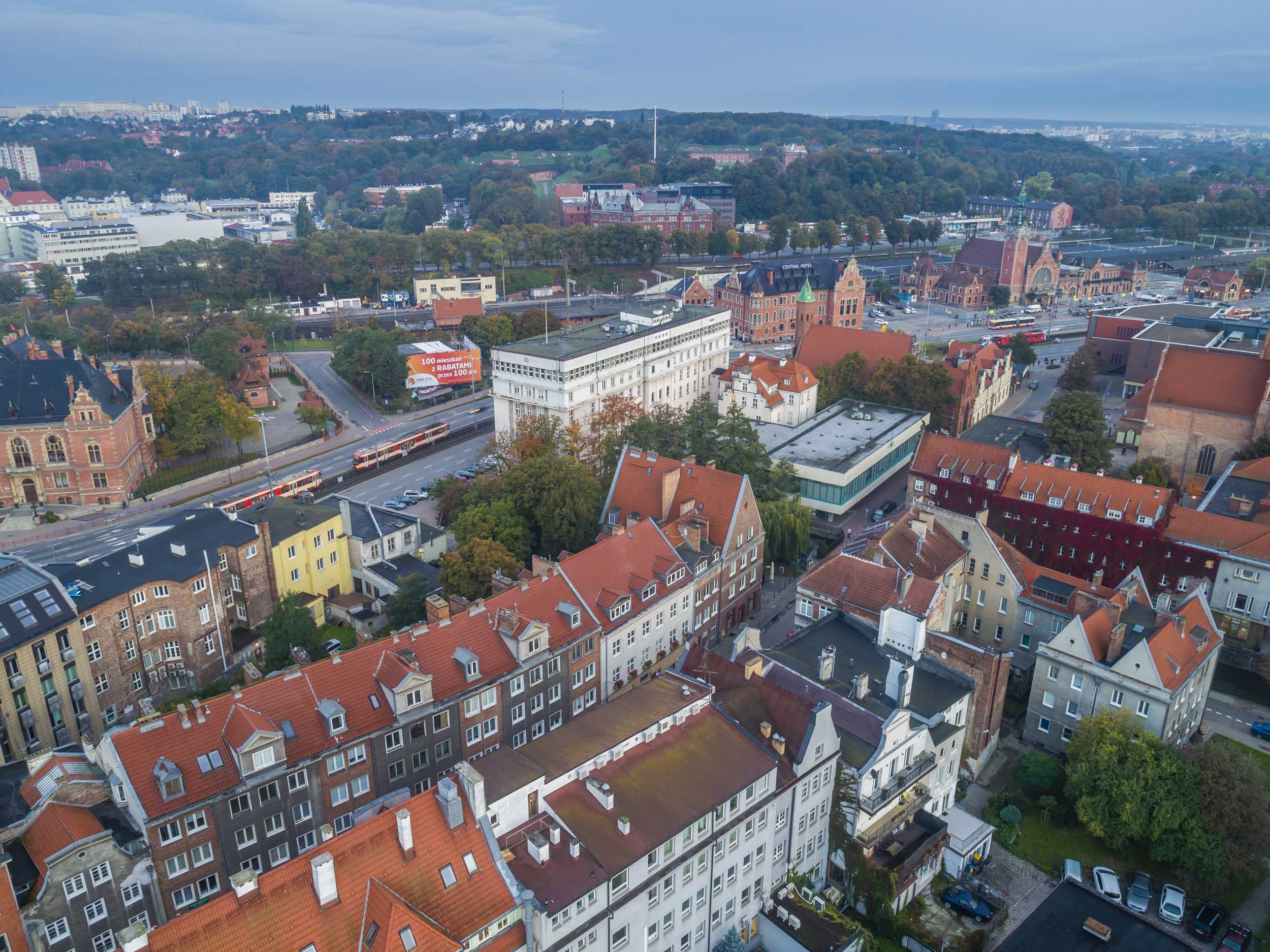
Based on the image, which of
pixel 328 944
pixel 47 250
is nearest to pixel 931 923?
pixel 328 944

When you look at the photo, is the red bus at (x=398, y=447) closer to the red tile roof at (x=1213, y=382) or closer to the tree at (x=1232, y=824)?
the red tile roof at (x=1213, y=382)

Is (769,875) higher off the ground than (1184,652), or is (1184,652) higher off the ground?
(1184,652)

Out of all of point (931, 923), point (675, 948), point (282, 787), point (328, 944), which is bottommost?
point (931, 923)

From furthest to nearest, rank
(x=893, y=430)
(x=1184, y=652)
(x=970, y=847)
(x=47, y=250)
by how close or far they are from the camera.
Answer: (x=47, y=250) → (x=893, y=430) → (x=1184, y=652) → (x=970, y=847)

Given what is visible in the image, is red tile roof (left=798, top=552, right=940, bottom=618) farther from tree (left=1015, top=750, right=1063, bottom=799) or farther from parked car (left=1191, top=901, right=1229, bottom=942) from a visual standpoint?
parked car (left=1191, top=901, right=1229, bottom=942)

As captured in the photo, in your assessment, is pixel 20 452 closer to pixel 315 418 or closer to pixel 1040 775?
pixel 315 418

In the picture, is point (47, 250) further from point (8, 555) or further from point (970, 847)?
point (970, 847)

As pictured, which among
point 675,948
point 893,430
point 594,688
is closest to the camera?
point 675,948

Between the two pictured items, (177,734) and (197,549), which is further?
(197,549)
